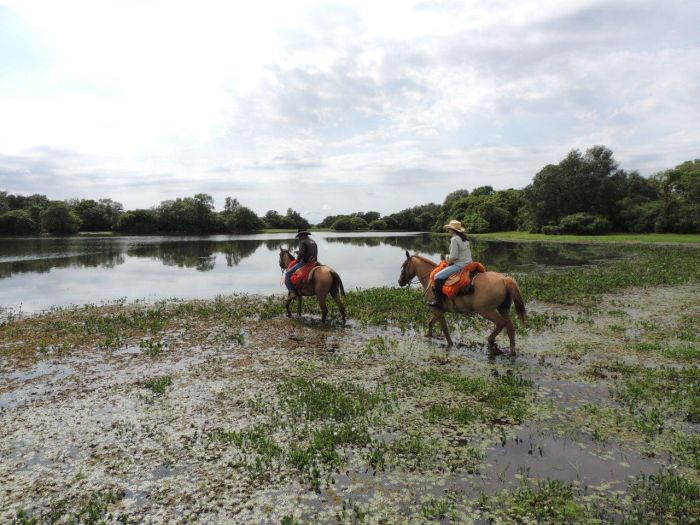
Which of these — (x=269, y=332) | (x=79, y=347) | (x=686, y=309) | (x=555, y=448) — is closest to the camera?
(x=555, y=448)

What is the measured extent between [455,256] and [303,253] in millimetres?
5566

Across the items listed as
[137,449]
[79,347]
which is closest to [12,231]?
[79,347]

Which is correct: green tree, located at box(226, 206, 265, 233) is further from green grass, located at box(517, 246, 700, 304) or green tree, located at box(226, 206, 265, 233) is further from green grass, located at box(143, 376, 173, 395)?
green grass, located at box(143, 376, 173, 395)

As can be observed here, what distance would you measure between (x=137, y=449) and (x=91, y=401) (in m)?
2.56

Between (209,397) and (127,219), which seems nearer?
(209,397)

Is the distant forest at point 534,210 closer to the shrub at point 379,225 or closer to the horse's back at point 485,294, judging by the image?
the shrub at point 379,225

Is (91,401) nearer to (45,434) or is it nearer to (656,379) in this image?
(45,434)

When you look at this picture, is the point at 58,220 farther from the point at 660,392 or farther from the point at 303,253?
the point at 660,392

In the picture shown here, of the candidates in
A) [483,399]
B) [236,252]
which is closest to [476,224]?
[236,252]

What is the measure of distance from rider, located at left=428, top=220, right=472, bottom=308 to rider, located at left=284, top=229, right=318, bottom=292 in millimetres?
4750

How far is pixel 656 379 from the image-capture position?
326 inches

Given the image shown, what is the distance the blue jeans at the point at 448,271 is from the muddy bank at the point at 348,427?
196cm

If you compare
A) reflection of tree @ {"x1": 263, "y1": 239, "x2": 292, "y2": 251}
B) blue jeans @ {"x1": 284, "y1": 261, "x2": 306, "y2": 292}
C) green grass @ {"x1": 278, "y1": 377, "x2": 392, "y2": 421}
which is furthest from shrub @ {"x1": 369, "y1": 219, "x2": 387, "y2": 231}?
A: green grass @ {"x1": 278, "y1": 377, "x2": 392, "y2": 421}

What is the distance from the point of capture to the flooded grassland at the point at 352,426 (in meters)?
4.93
